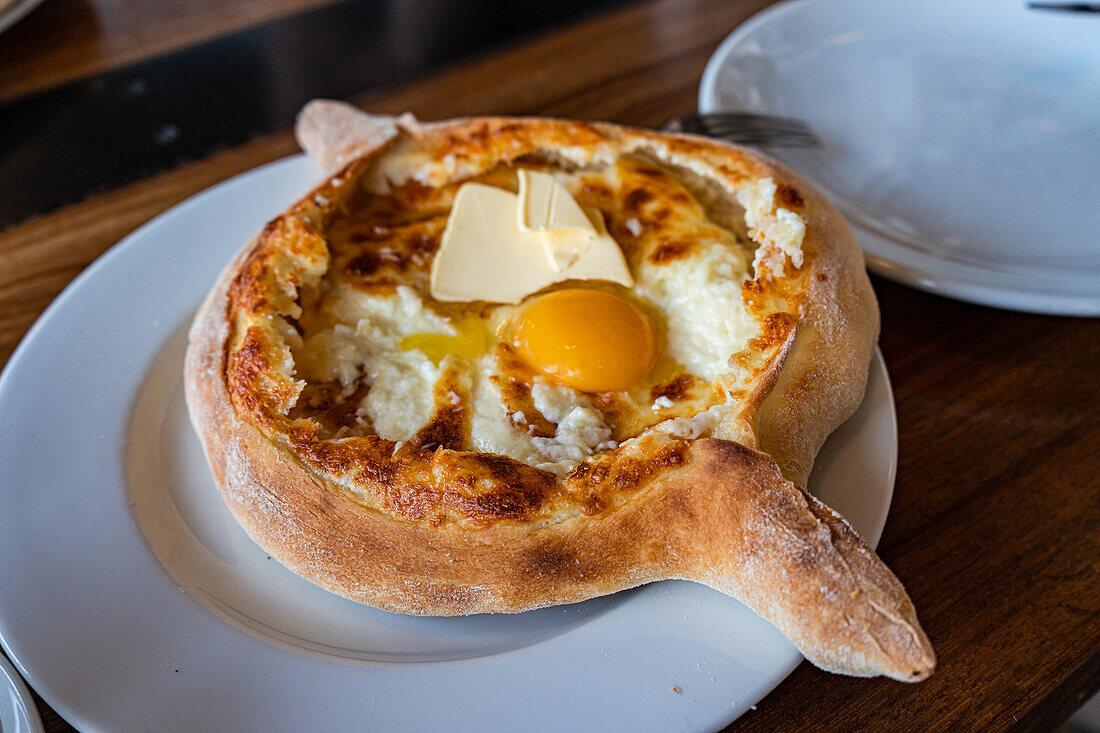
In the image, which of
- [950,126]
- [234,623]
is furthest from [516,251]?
[950,126]

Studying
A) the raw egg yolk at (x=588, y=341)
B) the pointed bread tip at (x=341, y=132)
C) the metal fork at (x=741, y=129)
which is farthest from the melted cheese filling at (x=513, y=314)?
the metal fork at (x=741, y=129)

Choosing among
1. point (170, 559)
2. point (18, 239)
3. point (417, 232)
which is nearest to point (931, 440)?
point (417, 232)

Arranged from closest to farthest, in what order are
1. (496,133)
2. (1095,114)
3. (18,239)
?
1. (496,133)
2. (18,239)
3. (1095,114)

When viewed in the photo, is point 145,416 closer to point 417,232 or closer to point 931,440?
point 417,232

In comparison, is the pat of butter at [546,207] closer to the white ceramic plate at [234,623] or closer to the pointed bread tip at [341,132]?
the pointed bread tip at [341,132]

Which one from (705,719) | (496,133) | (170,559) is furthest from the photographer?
(496,133)

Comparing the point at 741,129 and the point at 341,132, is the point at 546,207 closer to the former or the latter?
the point at 341,132

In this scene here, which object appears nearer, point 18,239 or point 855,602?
point 855,602
